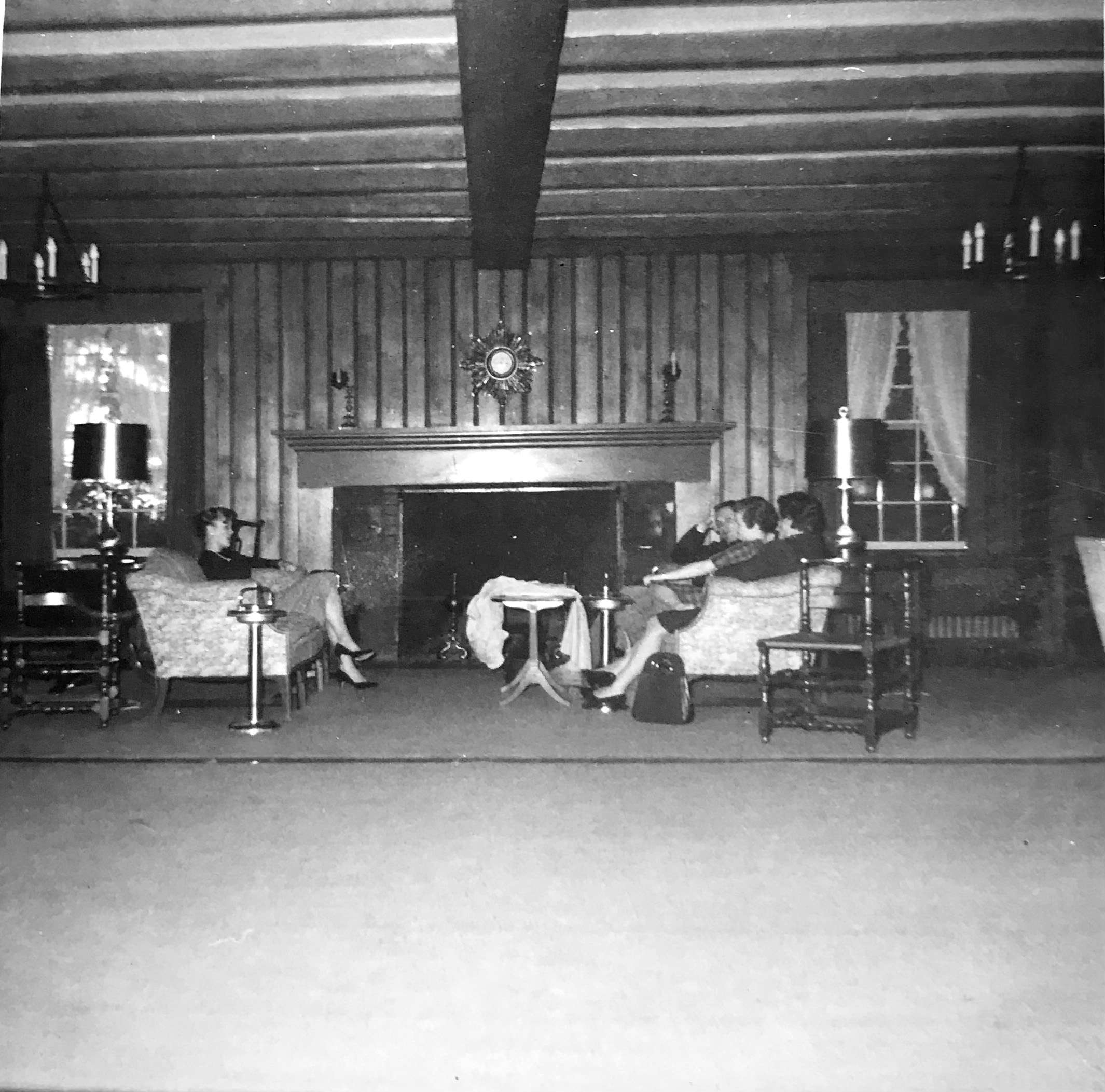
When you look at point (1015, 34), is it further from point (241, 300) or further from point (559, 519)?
point (241, 300)

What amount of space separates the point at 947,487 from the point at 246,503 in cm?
538

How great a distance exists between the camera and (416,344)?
8.05 metres

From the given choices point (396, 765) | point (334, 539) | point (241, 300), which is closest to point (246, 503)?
point (334, 539)

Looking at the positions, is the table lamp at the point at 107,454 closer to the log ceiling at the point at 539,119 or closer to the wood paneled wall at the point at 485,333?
the log ceiling at the point at 539,119

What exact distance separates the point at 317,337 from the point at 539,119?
4.01 meters

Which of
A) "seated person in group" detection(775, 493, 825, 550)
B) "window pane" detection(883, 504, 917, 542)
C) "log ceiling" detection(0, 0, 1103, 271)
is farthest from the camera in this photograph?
"window pane" detection(883, 504, 917, 542)

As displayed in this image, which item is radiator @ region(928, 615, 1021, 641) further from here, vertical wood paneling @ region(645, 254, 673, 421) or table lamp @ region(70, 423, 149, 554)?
table lamp @ region(70, 423, 149, 554)

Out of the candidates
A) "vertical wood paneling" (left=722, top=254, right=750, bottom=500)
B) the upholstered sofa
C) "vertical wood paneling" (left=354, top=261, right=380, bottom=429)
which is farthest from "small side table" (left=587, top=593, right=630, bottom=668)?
"vertical wood paneling" (left=354, top=261, right=380, bottom=429)

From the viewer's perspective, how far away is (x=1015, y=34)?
4559 mm

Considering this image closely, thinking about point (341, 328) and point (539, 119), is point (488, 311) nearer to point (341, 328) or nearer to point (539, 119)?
point (341, 328)

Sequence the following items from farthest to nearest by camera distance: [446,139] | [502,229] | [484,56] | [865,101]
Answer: [502,229] → [446,139] → [865,101] → [484,56]

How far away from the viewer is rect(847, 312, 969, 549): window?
314 inches

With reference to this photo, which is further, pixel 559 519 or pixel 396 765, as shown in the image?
pixel 559 519

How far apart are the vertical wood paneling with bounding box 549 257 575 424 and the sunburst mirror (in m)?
0.17
